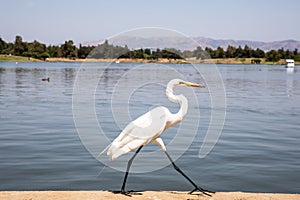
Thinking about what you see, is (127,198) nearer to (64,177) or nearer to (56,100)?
(64,177)

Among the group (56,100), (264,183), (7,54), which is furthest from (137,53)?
(7,54)

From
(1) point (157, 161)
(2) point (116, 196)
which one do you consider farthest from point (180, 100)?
(1) point (157, 161)

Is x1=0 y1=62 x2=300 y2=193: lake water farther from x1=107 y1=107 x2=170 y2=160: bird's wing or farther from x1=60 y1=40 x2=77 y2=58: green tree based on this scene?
x1=60 y1=40 x2=77 y2=58: green tree

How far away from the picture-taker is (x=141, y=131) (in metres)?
7.80

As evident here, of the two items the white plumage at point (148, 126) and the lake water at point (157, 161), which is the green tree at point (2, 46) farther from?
the white plumage at point (148, 126)

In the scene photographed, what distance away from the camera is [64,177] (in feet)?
36.0

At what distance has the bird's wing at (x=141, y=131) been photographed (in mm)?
7777

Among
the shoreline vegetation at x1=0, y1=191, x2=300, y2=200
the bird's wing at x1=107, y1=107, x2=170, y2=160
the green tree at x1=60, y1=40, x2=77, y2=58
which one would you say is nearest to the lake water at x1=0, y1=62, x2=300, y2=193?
the shoreline vegetation at x1=0, y1=191, x2=300, y2=200

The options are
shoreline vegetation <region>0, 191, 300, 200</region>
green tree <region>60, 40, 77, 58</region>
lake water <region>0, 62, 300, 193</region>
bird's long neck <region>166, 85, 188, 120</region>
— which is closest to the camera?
shoreline vegetation <region>0, 191, 300, 200</region>

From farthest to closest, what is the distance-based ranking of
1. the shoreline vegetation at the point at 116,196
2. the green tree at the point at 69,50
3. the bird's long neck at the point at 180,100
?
the green tree at the point at 69,50
the bird's long neck at the point at 180,100
the shoreline vegetation at the point at 116,196

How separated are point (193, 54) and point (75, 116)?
13.8 m

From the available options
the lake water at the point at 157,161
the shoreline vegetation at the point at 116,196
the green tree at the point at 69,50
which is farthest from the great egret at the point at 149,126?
the green tree at the point at 69,50

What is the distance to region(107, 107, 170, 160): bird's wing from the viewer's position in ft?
25.5

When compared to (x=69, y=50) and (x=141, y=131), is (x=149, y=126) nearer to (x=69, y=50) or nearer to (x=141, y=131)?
(x=141, y=131)
